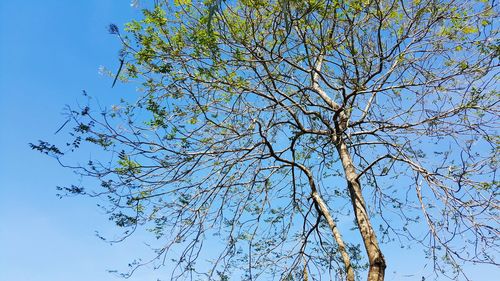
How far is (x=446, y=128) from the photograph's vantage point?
6914 millimetres

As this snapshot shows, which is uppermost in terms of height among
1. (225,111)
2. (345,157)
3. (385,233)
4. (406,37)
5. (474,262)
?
(406,37)

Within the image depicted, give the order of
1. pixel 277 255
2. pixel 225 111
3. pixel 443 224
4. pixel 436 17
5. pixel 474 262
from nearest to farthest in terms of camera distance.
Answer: pixel 474 262
pixel 443 224
pixel 436 17
pixel 225 111
pixel 277 255

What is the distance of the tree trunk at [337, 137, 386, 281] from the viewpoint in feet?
19.5

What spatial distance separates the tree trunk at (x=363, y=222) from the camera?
5.94 metres

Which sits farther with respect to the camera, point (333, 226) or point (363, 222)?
point (333, 226)

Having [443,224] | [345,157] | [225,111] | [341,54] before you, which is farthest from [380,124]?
[225,111]

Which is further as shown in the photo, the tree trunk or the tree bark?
the tree bark

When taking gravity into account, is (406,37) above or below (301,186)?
above

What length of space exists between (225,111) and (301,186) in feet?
6.51

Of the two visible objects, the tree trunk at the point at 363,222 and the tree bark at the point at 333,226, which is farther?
the tree bark at the point at 333,226

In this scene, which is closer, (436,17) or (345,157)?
(436,17)

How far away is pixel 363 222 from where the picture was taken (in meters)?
6.44

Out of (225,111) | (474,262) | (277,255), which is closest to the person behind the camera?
(474,262)

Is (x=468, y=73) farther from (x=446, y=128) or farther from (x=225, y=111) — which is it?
(x=225, y=111)
